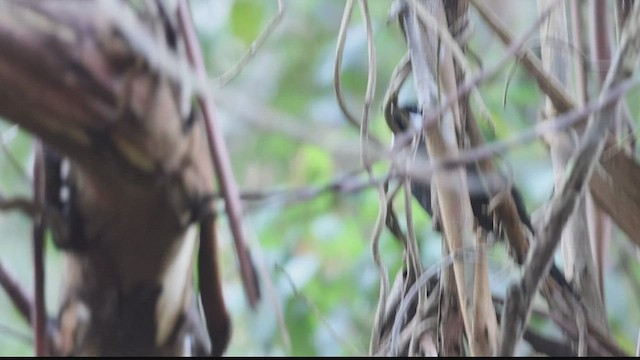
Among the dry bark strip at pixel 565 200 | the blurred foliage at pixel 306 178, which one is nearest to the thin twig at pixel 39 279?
the blurred foliage at pixel 306 178

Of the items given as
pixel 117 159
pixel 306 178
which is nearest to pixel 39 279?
pixel 117 159

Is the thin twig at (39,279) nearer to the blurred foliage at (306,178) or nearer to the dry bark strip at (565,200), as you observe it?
the blurred foliage at (306,178)

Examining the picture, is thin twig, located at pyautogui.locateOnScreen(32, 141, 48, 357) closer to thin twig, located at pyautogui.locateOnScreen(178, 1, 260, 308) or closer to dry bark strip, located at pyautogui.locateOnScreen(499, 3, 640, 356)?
thin twig, located at pyautogui.locateOnScreen(178, 1, 260, 308)

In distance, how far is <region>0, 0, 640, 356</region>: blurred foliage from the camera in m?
0.32

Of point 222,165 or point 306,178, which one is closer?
point 222,165

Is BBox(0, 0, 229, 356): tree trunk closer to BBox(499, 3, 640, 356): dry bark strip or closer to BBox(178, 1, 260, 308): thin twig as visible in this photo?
BBox(178, 1, 260, 308): thin twig

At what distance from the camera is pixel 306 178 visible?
46 centimetres

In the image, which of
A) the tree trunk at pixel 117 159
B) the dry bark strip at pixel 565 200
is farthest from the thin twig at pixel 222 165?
the dry bark strip at pixel 565 200

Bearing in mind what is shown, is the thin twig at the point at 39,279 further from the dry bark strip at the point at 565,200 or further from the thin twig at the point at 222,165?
the dry bark strip at the point at 565,200

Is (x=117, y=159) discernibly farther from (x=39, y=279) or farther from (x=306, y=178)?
(x=306, y=178)

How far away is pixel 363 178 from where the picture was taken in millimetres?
345

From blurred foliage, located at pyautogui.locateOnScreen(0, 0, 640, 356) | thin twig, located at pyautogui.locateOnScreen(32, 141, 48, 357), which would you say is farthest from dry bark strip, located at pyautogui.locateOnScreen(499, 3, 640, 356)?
thin twig, located at pyautogui.locateOnScreen(32, 141, 48, 357)

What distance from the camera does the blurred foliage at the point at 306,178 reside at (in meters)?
0.32

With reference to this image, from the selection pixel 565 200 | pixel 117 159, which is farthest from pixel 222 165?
pixel 565 200
